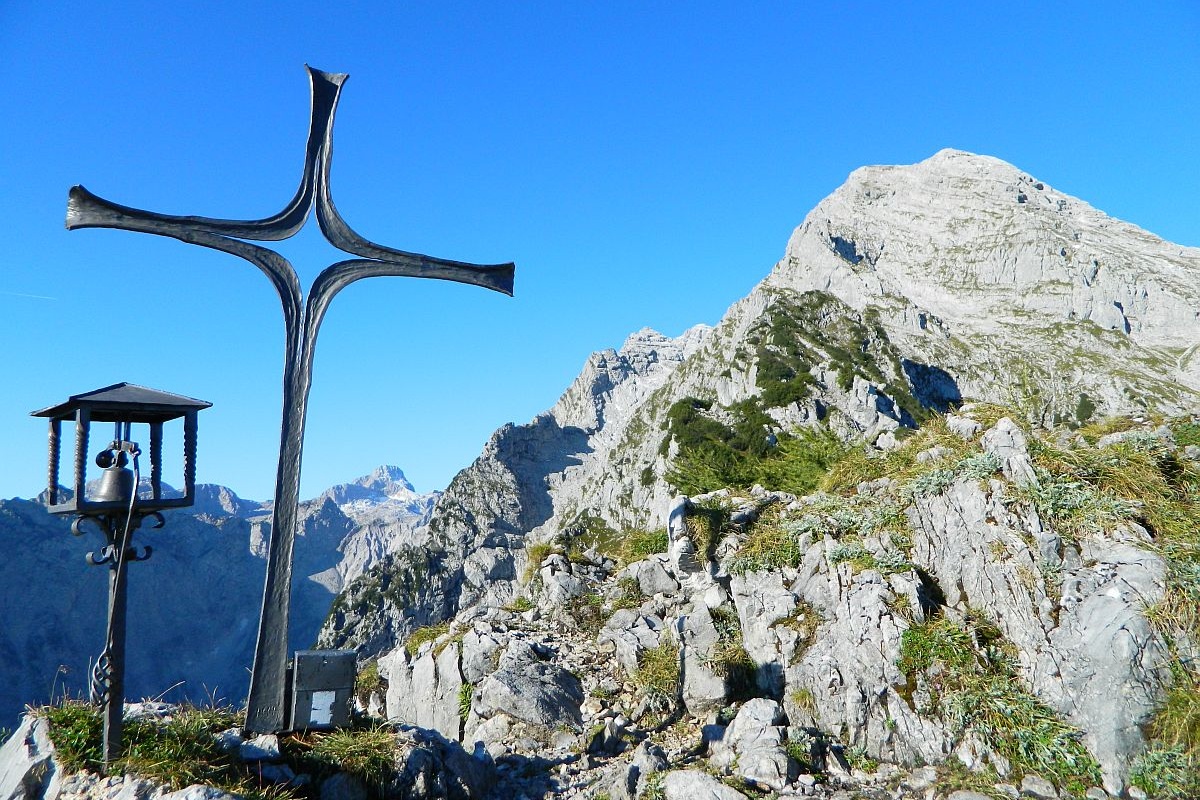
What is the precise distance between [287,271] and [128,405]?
10.1 ft

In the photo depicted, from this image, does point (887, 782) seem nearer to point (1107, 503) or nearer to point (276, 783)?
point (1107, 503)

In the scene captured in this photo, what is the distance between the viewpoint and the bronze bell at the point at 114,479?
24.5 ft

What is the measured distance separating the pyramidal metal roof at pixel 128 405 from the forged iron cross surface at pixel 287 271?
62.0 inches

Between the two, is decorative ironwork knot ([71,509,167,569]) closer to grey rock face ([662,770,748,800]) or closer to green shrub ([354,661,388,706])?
grey rock face ([662,770,748,800])

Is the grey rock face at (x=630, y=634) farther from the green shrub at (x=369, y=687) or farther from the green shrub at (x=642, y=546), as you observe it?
the green shrub at (x=369, y=687)

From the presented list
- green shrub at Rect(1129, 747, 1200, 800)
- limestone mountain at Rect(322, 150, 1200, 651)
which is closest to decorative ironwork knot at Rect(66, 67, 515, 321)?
green shrub at Rect(1129, 747, 1200, 800)

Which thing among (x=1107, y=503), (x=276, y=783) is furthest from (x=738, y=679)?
(x=276, y=783)

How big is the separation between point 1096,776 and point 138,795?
10919mm

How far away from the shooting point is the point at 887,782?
360 inches

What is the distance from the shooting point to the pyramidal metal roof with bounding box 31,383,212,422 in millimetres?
7605

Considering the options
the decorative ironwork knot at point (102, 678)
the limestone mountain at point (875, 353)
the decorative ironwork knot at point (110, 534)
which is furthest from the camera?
the limestone mountain at point (875, 353)

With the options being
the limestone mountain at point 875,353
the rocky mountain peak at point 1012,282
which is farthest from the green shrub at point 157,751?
the rocky mountain peak at point 1012,282

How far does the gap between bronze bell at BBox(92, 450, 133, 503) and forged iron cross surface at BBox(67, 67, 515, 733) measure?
194 centimetres

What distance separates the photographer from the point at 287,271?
1002 cm
